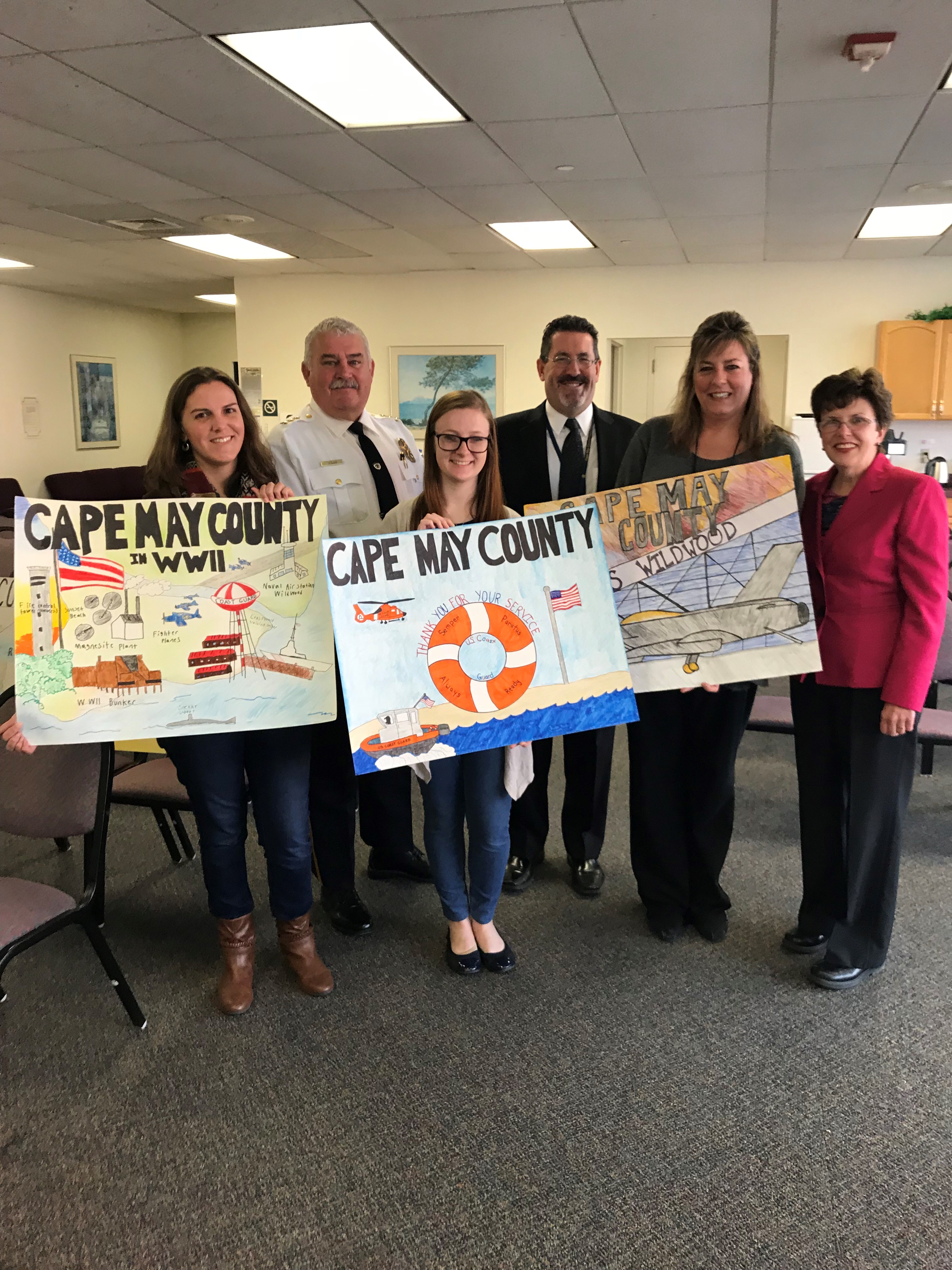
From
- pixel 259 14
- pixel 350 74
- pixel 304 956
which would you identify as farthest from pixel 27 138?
pixel 304 956

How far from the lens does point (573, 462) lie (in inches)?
108

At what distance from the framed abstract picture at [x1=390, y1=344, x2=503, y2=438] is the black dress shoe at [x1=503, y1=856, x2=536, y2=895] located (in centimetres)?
629

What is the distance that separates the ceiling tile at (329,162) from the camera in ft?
14.7

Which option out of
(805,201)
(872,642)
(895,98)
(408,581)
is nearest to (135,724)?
(408,581)

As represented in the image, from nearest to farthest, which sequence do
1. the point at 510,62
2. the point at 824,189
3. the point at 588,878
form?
the point at 588,878, the point at 510,62, the point at 824,189

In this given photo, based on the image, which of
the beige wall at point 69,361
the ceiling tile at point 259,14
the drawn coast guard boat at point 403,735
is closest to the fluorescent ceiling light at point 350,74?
the ceiling tile at point 259,14

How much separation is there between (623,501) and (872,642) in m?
0.71

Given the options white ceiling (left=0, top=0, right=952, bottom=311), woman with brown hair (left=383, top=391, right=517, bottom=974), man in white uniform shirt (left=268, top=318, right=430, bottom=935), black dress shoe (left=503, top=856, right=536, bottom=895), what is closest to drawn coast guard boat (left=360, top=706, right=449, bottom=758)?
woman with brown hair (left=383, top=391, right=517, bottom=974)

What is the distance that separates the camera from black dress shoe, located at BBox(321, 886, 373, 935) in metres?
2.68

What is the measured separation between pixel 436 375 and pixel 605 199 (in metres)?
3.37

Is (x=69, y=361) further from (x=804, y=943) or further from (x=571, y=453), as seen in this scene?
(x=804, y=943)

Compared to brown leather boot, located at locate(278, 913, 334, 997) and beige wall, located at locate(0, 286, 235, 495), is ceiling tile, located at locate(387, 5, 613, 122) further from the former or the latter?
beige wall, located at locate(0, 286, 235, 495)

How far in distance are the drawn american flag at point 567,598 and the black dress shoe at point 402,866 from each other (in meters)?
1.18

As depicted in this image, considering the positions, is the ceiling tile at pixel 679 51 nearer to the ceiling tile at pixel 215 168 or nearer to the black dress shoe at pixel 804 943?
the ceiling tile at pixel 215 168
